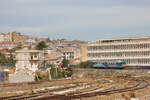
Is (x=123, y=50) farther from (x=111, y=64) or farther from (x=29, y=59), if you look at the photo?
(x=29, y=59)

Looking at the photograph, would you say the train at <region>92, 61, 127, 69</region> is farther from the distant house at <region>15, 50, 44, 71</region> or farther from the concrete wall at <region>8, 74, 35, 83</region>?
the concrete wall at <region>8, 74, 35, 83</region>

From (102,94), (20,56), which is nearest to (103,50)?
(20,56)

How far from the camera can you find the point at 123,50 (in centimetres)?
7956

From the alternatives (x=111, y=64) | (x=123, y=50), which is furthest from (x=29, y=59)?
A: (x=123, y=50)

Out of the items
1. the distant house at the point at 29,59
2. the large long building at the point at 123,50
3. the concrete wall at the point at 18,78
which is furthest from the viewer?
the distant house at the point at 29,59

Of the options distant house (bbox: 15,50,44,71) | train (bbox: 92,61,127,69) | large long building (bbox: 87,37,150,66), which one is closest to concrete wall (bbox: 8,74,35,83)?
train (bbox: 92,61,127,69)

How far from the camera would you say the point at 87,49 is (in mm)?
85750

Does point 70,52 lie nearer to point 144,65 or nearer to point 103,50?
point 103,50

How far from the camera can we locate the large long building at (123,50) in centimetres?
7625

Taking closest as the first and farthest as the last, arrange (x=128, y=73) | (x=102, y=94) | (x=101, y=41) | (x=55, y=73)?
1. (x=102, y=94)
2. (x=55, y=73)
3. (x=128, y=73)
4. (x=101, y=41)

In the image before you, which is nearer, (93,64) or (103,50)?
(93,64)

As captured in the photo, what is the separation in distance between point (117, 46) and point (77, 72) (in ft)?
56.6

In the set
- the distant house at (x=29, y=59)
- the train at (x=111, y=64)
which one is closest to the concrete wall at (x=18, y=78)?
the train at (x=111, y=64)

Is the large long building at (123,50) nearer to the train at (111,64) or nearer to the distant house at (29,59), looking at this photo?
the train at (111,64)
